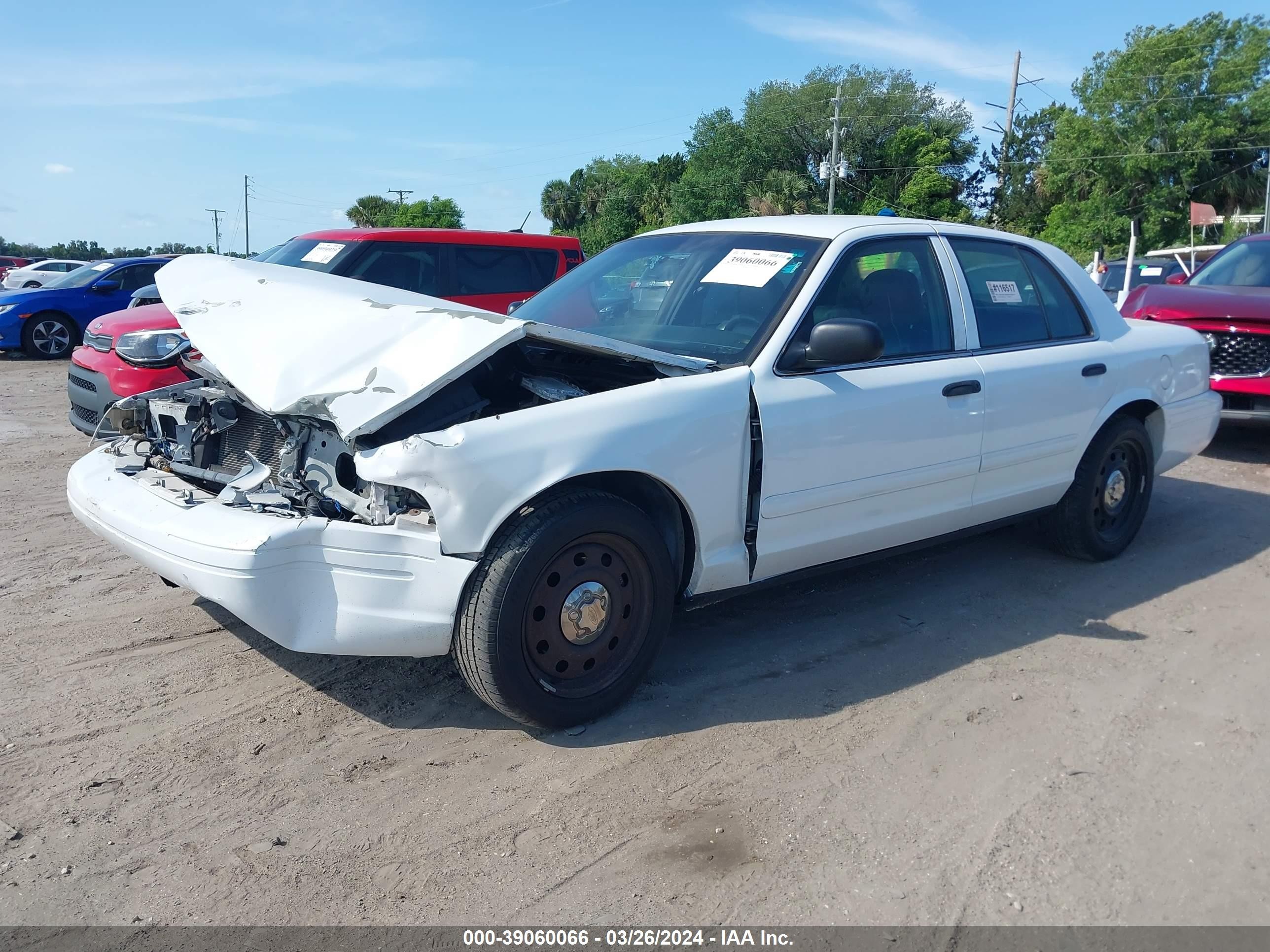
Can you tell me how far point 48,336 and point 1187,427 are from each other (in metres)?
14.5

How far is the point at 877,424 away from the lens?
3.83m

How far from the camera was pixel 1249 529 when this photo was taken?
5977 mm

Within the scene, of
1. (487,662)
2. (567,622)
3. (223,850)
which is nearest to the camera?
(223,850)

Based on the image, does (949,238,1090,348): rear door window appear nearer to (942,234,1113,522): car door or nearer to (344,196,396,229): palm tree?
(942,234,1113,522): car door

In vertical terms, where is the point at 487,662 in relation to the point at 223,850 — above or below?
above

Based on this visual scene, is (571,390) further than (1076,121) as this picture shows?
No

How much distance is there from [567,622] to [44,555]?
3307mm

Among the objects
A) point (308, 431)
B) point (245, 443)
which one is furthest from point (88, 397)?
point (308, 431)

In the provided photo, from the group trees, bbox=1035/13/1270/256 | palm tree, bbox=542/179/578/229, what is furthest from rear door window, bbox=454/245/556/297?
palm tree, bbox=542/179/578/229

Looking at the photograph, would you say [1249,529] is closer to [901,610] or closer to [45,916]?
[901,610]

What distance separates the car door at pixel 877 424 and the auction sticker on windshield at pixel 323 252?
20.0 feet

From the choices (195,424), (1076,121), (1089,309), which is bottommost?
(195,424)

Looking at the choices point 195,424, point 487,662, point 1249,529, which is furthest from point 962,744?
point 1249,529

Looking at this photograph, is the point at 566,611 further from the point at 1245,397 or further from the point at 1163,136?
the point at 1163,136
